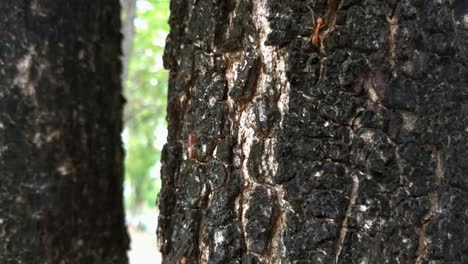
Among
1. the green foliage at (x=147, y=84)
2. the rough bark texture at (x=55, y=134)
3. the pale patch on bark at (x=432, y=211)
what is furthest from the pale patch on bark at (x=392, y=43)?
the green foliage at (x=147, y=84)

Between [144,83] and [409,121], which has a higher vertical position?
[144,83]

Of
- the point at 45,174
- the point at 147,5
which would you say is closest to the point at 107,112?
the point at 45,174

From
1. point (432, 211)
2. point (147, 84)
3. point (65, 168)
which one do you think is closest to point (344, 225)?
point (432, 211)

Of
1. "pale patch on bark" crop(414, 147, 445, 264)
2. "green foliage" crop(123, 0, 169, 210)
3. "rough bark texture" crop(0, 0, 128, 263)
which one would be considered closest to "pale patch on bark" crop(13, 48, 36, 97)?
"rough bark texture" crop(0, 0, 128, 263)

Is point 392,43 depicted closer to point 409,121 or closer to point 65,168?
point 409,121

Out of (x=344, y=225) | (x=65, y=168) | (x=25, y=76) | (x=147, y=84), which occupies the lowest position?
(x=344, y=225)

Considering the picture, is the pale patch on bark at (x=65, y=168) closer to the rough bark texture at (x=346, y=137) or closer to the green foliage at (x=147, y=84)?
the rough bark texture at (x=346, y=137)

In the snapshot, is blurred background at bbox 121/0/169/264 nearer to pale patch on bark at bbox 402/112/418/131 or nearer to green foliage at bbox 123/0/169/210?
green foliage at bbox 123/0/169/210
